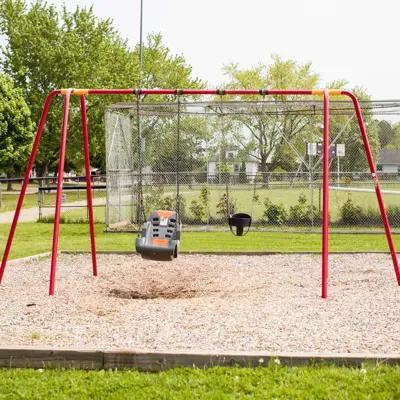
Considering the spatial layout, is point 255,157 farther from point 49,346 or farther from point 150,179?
point 49,346

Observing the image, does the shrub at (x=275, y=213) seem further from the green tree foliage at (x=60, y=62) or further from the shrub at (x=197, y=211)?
the green tree foliage at (x=60, y=62)

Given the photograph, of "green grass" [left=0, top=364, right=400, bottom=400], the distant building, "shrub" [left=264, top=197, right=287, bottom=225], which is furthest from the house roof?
"green grass" [left=0, top=364, right=400, bottom=400]

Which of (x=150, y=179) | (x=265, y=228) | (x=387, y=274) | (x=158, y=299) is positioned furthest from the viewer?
(x=150, y=179)

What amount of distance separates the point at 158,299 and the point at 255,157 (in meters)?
9.70

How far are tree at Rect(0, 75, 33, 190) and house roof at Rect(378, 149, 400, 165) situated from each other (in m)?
22.3

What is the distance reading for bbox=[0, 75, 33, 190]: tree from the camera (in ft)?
116

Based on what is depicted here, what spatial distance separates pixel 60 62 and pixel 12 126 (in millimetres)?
4535

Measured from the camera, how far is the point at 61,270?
9.06 m

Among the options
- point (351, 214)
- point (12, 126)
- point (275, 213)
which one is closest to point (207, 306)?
point (275, 213)

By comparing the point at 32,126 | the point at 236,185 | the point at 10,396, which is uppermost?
the point at 32,126

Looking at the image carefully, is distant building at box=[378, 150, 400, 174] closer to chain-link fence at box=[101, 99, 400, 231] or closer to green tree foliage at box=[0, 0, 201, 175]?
chain-link fence at box=[101, 99, 400, 231]

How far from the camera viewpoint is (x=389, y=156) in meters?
19.7

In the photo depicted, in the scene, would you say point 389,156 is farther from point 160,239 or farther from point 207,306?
point 207,306

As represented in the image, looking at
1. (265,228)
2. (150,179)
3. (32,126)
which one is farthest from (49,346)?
(32,126)
